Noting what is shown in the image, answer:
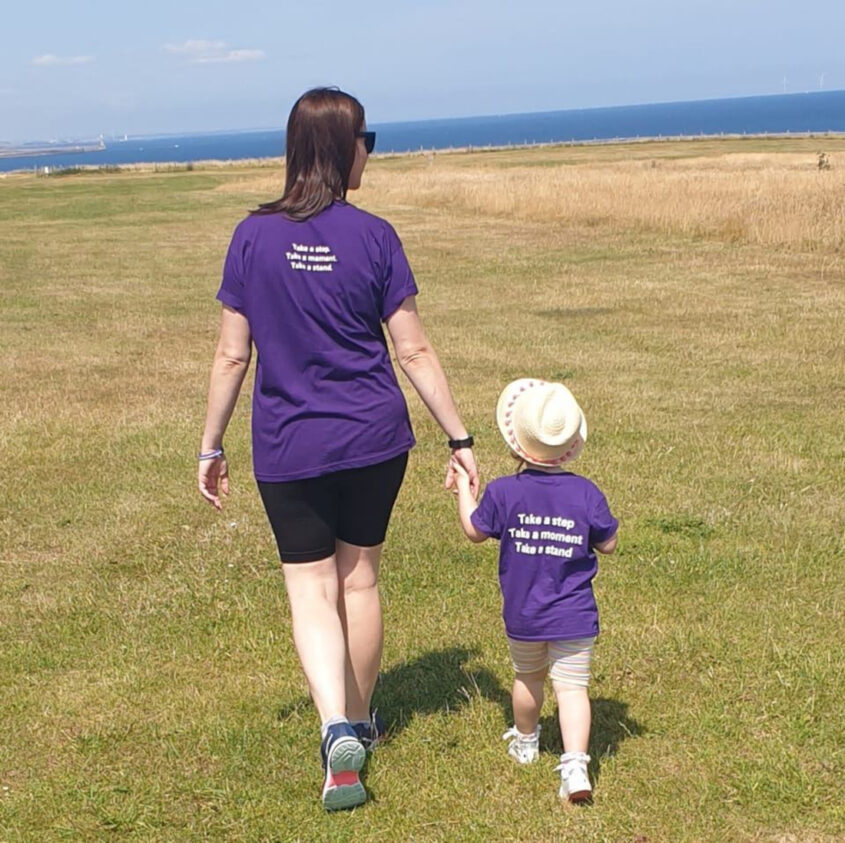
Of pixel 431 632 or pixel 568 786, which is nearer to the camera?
pixel 568 786

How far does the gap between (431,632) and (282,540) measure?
65.3 inches

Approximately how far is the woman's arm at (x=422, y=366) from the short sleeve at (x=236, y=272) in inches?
19.6

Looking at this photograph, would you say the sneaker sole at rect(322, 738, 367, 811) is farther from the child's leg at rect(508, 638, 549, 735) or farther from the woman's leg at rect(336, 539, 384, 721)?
the child's leg at rect(508, 638, 549, 735)

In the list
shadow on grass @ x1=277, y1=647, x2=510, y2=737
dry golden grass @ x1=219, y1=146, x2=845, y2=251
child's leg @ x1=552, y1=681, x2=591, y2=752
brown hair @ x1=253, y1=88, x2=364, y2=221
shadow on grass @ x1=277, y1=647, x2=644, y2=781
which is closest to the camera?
brown hair @ x1=253, y1=88, x2=364, y2=221

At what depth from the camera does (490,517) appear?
3.65 meters

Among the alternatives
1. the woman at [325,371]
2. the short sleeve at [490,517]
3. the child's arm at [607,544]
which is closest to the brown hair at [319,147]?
the woman at [325,371]

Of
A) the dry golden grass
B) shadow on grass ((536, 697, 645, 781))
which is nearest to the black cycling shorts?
shadow on grass ((536, 697, 645, 781))

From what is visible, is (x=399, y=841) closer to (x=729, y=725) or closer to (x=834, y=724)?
(x=729, y=725)

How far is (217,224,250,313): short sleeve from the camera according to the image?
137 inches

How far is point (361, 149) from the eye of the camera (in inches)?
139

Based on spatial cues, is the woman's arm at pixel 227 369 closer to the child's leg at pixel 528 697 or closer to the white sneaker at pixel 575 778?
the child's leg at pixel 528 697

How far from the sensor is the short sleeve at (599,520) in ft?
11.7

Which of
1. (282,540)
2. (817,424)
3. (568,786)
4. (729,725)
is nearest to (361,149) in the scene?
(282,540)

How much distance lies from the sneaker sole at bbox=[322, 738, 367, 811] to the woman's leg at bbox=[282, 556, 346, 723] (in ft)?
0.61
